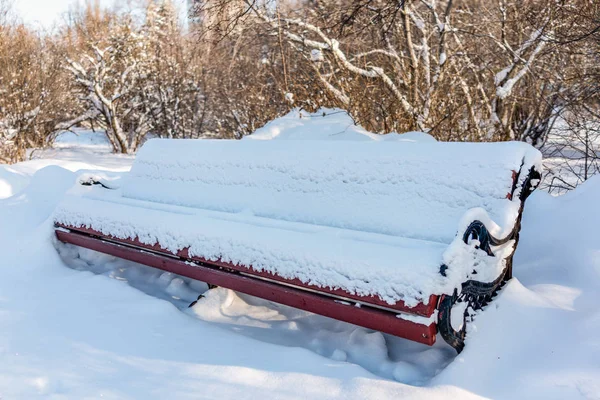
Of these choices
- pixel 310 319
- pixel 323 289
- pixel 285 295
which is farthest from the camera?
pixel 310 319

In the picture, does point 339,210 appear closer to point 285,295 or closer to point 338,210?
point 338,210

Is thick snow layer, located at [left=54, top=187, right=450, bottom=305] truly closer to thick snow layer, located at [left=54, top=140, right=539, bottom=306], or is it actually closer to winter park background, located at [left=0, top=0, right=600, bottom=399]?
thick snow layer, located at [left=54, top=140, right=539, bottom=306]

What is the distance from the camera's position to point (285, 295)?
7.95ft

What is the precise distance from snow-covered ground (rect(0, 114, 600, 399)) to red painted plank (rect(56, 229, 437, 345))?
0.67 ft

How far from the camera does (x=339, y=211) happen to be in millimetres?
2793

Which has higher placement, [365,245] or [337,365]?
[365,245]

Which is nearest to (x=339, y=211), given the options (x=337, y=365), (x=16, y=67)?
(x=337, y=365)

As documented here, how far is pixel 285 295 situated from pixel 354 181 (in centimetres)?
82

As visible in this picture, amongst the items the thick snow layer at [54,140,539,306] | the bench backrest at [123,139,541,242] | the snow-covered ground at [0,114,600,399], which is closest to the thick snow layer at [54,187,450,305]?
the thick snow layer at [54,140,539,306]

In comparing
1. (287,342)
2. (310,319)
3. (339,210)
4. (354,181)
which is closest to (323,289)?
(287,342)

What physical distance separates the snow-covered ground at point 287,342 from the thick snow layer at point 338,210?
0.36 meters

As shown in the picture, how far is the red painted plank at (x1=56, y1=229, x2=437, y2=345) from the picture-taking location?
1.97 meters

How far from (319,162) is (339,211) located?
38cm

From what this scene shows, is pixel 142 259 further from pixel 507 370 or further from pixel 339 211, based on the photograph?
pixel 507 370
